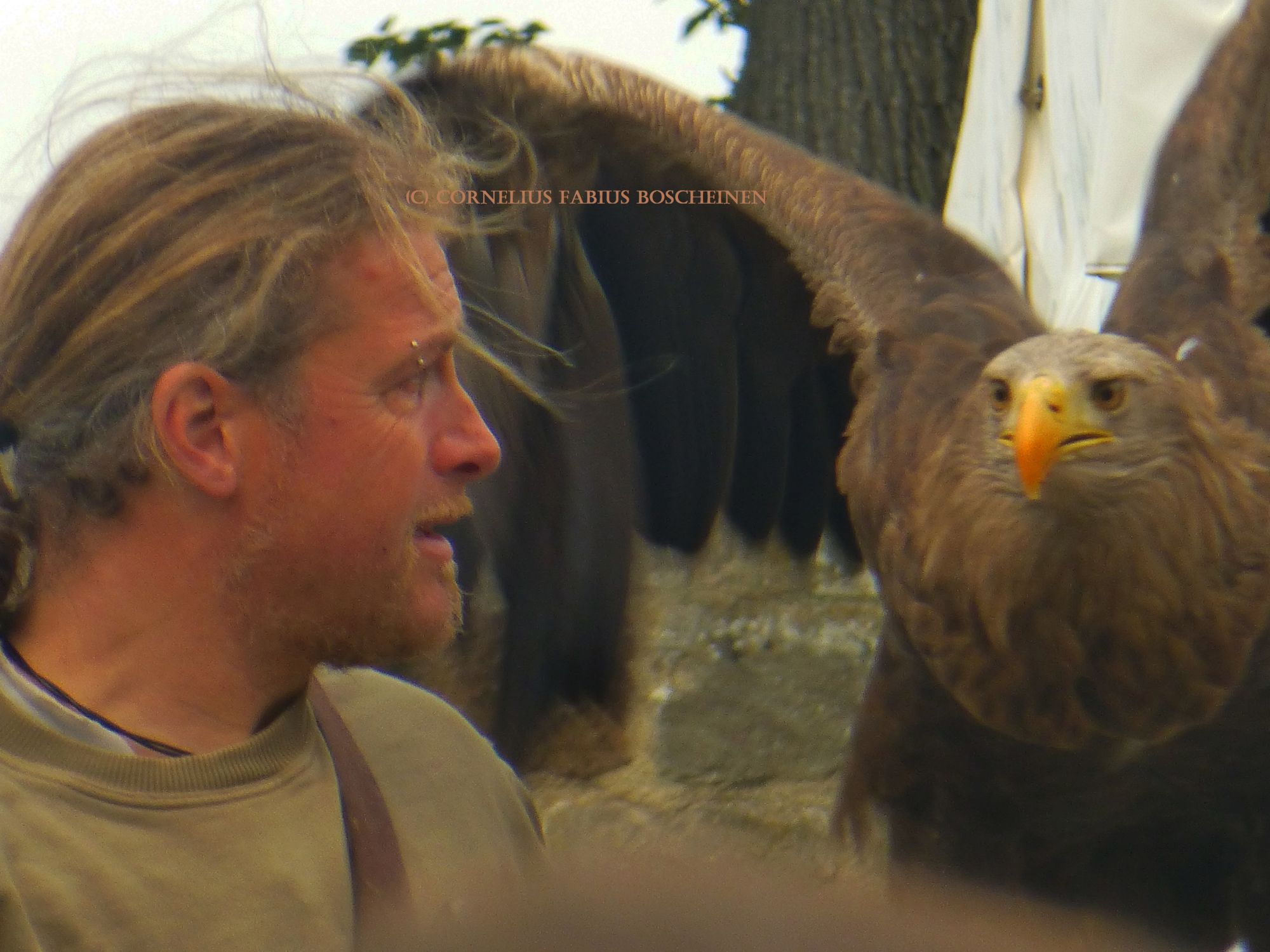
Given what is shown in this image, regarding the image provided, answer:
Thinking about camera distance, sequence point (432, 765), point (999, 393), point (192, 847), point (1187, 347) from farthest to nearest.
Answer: point (1187, 347)
point (999, 393)
point (432, 765)
point (192, 847)

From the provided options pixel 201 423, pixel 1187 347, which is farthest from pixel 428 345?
pixel 1187 347

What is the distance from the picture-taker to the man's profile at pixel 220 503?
3.72 feet

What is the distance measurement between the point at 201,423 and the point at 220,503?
6 cm

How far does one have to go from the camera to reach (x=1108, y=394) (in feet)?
6.56

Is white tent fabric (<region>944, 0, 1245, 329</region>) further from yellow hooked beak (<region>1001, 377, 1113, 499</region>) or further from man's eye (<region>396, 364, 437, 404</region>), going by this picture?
man's eye (<region>396, 364, 437, 404</region>)

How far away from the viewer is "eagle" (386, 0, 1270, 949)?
207 centimetres

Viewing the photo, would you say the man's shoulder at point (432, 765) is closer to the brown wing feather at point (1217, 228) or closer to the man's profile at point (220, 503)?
the man's profile at point (220, 503)

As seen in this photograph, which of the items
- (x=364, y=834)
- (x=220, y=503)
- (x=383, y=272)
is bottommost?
(x=364, y=834)

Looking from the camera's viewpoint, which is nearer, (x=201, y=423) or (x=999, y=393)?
(x=201, y=423)

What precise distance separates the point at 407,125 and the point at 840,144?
2.07 metres

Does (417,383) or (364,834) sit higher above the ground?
(417,383)

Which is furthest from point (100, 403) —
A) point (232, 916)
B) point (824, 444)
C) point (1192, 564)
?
point (824, 444)

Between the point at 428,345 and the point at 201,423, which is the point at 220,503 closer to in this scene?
the point at 201,423

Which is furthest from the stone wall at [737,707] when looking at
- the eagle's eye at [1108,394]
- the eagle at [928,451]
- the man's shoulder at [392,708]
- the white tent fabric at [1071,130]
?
the man's shoulder at [392,708]
